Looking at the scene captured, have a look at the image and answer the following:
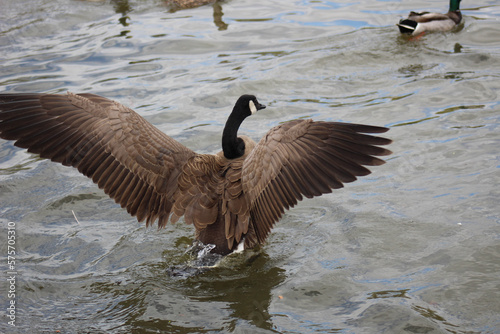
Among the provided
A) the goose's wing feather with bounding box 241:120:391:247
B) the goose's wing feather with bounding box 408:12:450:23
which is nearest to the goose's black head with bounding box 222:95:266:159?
the goose's wing feather with bounding box 241:120:391:247

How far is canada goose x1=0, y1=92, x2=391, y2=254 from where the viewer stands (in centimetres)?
514

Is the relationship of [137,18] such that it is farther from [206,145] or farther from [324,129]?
[324,129]

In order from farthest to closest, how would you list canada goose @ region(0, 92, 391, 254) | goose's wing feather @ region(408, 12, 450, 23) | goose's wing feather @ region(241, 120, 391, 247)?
1. goose's wing feather @ region(408, 12, 450, 23)
2. canada goose @ region(0, 92, 391, 254)
3. goose's wing feather @ region(241, 120, 391, 247)

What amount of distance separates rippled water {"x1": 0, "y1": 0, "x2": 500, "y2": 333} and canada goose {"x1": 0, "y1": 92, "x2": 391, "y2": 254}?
0.55 metres

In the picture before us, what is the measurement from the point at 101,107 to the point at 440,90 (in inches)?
214

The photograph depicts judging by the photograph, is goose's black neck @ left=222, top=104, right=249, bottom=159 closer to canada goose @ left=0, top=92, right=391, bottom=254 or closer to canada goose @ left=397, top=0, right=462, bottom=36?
canada goose @ left=0, top=92, right=391, bottom=254

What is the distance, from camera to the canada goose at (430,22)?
33.9 feet

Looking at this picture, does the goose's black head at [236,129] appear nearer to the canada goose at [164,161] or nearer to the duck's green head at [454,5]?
the canada goose at [164,161]

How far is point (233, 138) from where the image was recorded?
581 centimetres

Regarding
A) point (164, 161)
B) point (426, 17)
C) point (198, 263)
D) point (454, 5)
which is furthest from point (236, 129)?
A: point (454, 5)

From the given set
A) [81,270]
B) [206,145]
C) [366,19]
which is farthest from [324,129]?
[366,19]

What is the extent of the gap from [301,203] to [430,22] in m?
5.92

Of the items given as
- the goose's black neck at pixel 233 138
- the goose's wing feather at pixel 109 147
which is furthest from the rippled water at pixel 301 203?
the goose's black neck at pixel 233 138

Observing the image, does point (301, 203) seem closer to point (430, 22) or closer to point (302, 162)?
point (302, 162)
